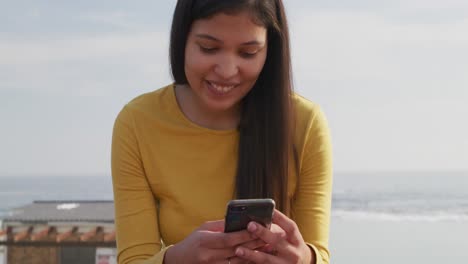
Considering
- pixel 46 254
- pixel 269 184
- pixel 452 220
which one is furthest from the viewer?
pixel 452 220

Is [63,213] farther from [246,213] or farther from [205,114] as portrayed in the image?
[246,213]

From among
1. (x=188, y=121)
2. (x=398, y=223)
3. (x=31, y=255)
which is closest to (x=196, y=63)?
(x=188, y=121)

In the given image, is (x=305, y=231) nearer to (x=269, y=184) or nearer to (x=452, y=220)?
(x=269, y=184)

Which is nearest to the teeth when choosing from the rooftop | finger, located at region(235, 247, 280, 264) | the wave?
finger, located at region(235, 247, 280, 264)

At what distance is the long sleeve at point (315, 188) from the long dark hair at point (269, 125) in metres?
0.05

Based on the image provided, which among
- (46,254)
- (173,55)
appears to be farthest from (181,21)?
(46,254)

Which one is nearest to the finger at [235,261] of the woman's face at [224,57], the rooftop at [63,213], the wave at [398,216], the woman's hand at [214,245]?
the woman's hand at [214,245]

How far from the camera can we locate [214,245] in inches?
58.8

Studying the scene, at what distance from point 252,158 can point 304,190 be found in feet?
0.50

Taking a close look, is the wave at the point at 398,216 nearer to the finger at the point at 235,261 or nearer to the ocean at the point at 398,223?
the ocean at the point at 398,223

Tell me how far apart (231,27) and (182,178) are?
1.35 feet

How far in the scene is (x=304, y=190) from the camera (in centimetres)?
176

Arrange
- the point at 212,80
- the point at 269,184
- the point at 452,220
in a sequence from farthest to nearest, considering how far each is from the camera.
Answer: the point at 452,220 → the point at 269,184 → the point at 212,80

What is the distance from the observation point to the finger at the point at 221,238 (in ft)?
4.88
